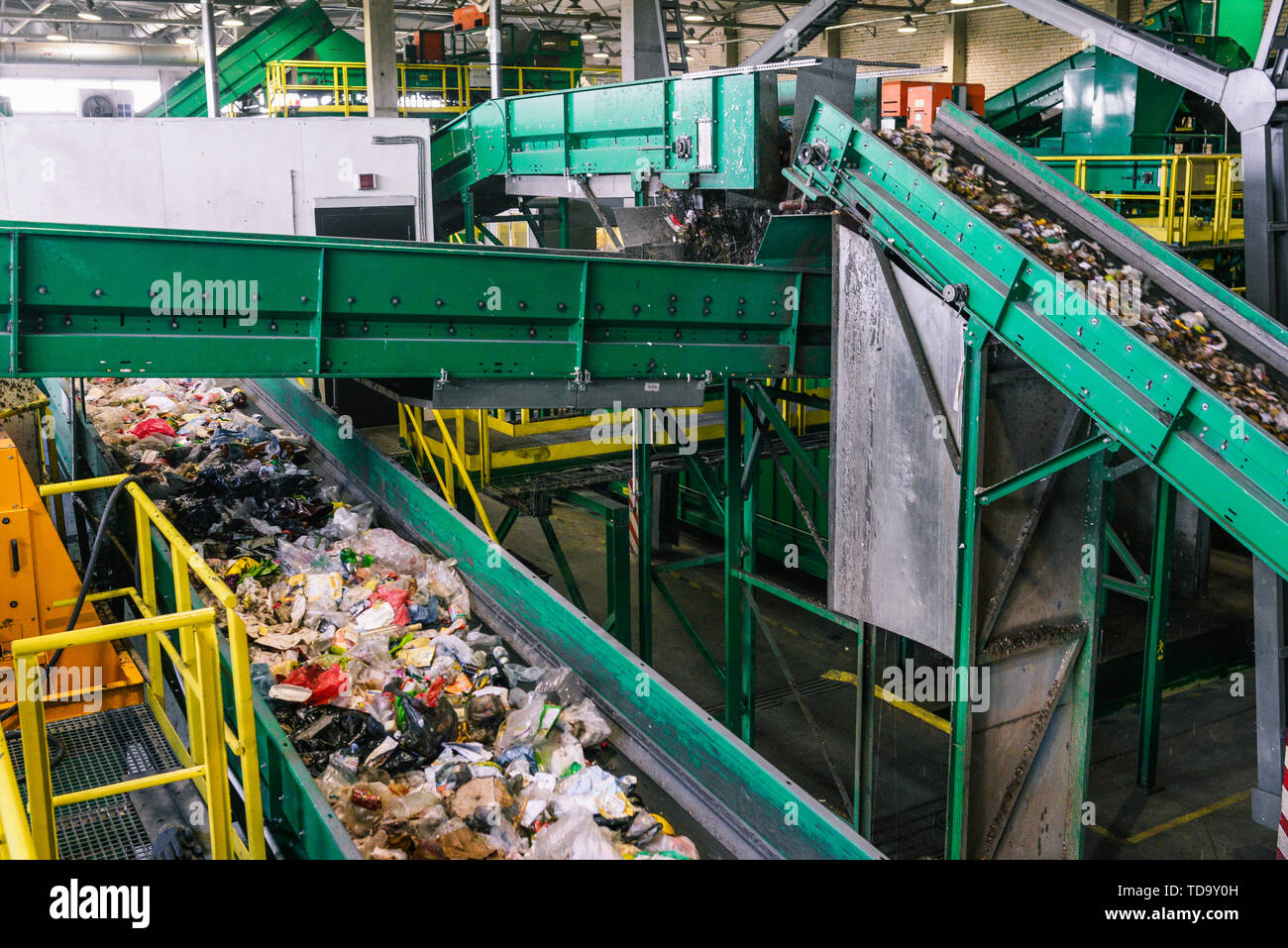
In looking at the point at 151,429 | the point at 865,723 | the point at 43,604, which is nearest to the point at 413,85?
the point at 151,429

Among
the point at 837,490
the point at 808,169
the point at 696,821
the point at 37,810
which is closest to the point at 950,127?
the point at 808,169

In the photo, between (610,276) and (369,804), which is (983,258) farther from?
(369,804)

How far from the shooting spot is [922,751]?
30.2 ft

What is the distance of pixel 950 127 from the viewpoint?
6574 mm

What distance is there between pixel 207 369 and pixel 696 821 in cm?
306

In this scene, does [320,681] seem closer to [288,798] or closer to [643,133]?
[288,798]


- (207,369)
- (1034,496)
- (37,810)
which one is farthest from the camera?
(1034,496)

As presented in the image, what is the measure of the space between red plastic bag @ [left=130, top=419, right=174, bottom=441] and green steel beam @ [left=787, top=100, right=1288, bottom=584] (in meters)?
5.26

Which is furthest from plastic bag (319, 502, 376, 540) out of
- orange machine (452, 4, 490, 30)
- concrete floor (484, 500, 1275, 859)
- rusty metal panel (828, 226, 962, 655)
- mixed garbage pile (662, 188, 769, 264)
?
orange machine (452, 4, 490, 30)

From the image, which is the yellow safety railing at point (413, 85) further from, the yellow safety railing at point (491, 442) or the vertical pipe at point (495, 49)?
the yellow safety railing at point (491, 442)

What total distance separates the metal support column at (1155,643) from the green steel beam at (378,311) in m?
3.54

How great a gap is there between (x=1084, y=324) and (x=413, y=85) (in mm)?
13543

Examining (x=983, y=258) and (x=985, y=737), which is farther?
(x=985, y=737)

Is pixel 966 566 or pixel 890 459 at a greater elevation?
pixel 890 459
